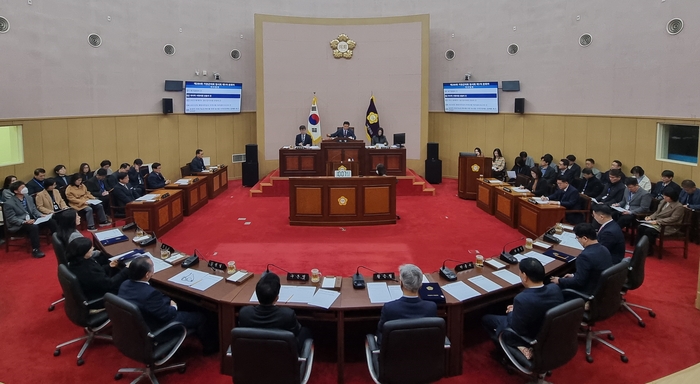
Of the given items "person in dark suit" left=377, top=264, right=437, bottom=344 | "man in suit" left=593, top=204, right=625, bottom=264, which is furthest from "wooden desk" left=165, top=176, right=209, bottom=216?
"man in suit" left=593, top=204, right=625, bottom=264

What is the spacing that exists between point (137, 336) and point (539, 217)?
699 centimetres

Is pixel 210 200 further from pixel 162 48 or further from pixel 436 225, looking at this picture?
pixel 436 225

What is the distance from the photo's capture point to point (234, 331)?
348cm

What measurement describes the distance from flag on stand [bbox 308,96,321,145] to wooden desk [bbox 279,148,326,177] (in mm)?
1967

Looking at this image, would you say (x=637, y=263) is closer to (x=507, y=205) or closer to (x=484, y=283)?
(x=484, y=283)

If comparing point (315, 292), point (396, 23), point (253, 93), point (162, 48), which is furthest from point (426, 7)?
point (315, 292)

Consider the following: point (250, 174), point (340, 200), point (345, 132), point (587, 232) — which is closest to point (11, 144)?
point (250, 174)

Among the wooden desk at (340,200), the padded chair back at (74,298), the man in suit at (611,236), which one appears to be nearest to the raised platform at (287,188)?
the wooden desk at (340,200)

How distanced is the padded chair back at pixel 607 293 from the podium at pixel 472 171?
792cm

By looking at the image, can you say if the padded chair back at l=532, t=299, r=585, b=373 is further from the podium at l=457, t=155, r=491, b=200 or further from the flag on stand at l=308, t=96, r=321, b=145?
the flag on stand at l=308, t=96, r=321, b=145

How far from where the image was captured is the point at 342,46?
15234 mm

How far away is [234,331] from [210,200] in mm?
9868

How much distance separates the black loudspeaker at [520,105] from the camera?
13.6 meters

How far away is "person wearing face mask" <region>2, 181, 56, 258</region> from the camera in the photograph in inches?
325
